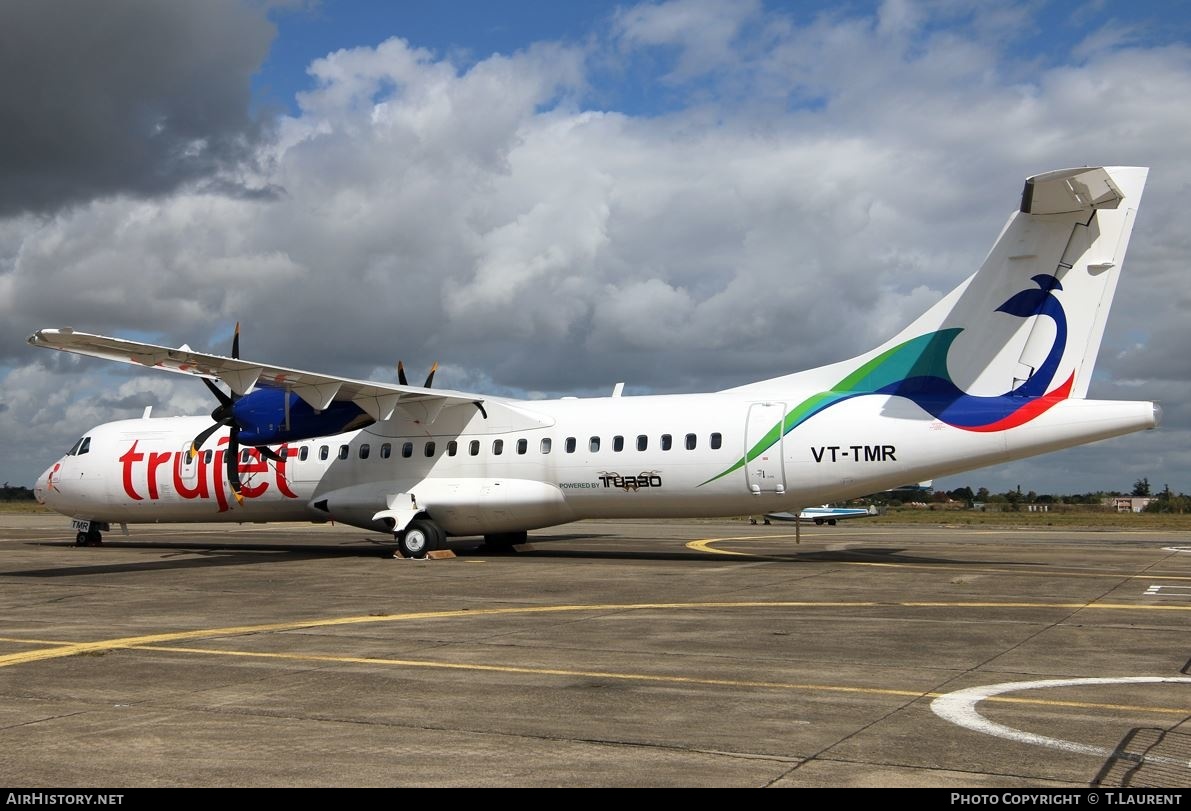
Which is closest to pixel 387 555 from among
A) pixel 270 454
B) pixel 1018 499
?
pixel 270 454

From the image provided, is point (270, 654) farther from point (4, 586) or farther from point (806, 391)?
point (806, 391)

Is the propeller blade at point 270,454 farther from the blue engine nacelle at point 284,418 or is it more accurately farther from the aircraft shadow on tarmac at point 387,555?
the aircraft shadow on tarmac at point 387,555

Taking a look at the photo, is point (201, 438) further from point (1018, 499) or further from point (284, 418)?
point (1018, 499)

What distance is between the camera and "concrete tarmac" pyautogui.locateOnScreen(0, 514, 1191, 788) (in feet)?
21.6

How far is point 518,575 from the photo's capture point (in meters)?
21.4

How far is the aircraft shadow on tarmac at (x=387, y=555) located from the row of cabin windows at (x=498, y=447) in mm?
2791

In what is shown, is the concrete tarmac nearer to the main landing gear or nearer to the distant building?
the main landing gear

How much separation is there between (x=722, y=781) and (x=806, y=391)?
1828 centimetres

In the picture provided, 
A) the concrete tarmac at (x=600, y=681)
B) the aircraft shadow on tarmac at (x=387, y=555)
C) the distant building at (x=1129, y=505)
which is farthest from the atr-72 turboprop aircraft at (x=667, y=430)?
the distant building at (x=1129, y=505)

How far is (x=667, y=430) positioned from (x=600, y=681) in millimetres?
14979

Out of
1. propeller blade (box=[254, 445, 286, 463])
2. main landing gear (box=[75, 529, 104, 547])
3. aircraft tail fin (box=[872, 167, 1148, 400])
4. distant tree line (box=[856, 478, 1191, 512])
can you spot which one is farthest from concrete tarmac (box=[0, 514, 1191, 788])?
distant tree line (box=[856, 478, 1191, 512])

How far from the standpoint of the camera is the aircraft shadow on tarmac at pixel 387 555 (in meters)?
24.1

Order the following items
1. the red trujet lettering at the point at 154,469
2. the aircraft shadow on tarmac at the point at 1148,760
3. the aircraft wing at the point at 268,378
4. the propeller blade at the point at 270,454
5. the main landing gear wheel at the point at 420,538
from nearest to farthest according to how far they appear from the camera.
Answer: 1. the aircraft shadow on tarmac at the point at 1148,760
2. the aircraft wing at the point at 268,378
3. the main landing gear wheel at the point at 420,538
4. the propeller blade at the point at 270,454
5. the red trujet lettering at the point at 154,469

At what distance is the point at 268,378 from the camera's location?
24.5 metres
